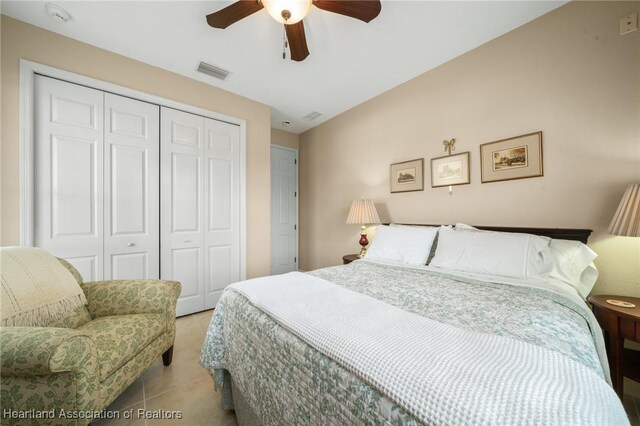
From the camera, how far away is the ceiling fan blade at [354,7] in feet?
4.73

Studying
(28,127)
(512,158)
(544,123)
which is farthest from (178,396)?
(544,123)

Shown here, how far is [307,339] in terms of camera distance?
2.82 feet

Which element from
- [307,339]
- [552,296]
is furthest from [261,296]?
[552,296]

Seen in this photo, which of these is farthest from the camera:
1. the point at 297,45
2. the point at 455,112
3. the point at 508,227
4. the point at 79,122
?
the point at 455,112

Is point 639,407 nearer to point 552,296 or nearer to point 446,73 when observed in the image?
point 552,296

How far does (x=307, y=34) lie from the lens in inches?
81.7

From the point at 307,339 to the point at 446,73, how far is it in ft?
9.27

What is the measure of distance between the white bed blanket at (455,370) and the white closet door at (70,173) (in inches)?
90.0

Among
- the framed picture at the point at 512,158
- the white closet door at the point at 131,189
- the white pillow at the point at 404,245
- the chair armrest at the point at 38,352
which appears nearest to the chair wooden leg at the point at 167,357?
the chair armrest at the point at 38,352

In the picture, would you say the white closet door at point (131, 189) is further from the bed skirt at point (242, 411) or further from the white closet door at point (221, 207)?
the bed skirt at point (242, 411)

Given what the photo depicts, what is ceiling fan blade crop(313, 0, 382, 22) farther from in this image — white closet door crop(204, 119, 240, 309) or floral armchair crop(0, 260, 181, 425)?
floral armchair crop(0, 260, 181, 425)

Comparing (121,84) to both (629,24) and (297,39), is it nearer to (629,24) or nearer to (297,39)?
(297,39)

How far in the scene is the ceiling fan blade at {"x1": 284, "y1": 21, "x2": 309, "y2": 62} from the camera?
166 centimetres

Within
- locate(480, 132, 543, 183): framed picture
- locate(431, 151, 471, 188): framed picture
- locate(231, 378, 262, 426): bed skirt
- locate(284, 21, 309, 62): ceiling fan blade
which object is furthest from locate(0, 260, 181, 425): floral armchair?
locate(480, 132, 543, 183): framed picture
